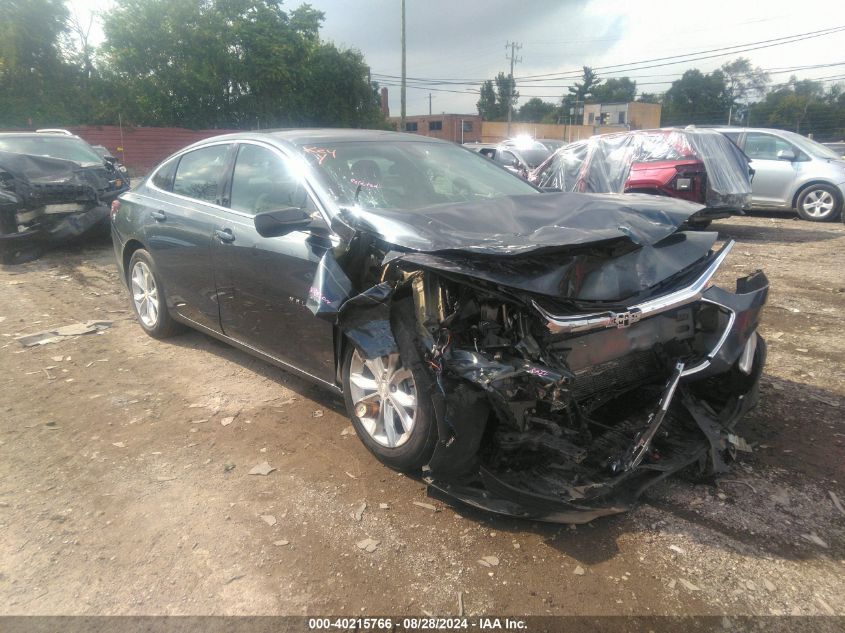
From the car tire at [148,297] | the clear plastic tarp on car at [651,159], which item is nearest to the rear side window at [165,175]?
the car tire at [148,297]

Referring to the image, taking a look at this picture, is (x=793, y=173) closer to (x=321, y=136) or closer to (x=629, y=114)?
(x=321, y=136)

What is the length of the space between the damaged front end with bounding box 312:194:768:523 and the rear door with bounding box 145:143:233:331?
1571 mm

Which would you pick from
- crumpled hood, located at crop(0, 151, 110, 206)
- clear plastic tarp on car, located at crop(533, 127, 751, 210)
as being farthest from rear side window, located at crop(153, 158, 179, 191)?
clear plastic tarp on car, located at crop(533, 127, 751, 210)

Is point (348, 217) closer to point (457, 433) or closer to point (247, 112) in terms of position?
point (457, 433)

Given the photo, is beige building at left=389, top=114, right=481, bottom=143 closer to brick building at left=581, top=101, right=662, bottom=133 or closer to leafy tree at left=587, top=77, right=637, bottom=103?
brick building at left=581, top=101, right=662, bottom=133

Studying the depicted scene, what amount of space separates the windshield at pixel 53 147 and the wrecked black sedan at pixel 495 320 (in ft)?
23.2

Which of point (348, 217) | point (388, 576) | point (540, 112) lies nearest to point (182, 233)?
point (348, 217)

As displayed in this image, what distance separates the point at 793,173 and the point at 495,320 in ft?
36.5

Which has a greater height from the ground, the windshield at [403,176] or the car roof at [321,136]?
the car roof at [321,136]

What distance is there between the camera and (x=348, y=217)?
3.23 metres

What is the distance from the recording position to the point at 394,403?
3.11m

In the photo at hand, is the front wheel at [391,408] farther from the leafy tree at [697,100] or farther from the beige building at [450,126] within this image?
the leafy tree at [697,100]

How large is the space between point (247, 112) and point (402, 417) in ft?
122

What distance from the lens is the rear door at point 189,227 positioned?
438 centimetres
